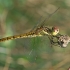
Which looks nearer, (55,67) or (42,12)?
(55,67)

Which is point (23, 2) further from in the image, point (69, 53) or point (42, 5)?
point (69, 53)

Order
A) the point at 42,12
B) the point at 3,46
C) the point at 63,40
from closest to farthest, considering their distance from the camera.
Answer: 1. the point at 63,40
2. the point at 3,46
3. the point at 42,12

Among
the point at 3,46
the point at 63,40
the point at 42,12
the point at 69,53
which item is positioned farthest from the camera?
the point at 42,12

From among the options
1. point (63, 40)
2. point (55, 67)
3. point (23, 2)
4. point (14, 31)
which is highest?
point (23, 2)

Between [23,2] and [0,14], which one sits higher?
[23,2]

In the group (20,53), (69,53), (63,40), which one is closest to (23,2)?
(20,53)

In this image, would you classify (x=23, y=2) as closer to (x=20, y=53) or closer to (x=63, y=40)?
(x=20, y=53)

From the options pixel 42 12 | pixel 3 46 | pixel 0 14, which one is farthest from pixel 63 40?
pixel 42 12
